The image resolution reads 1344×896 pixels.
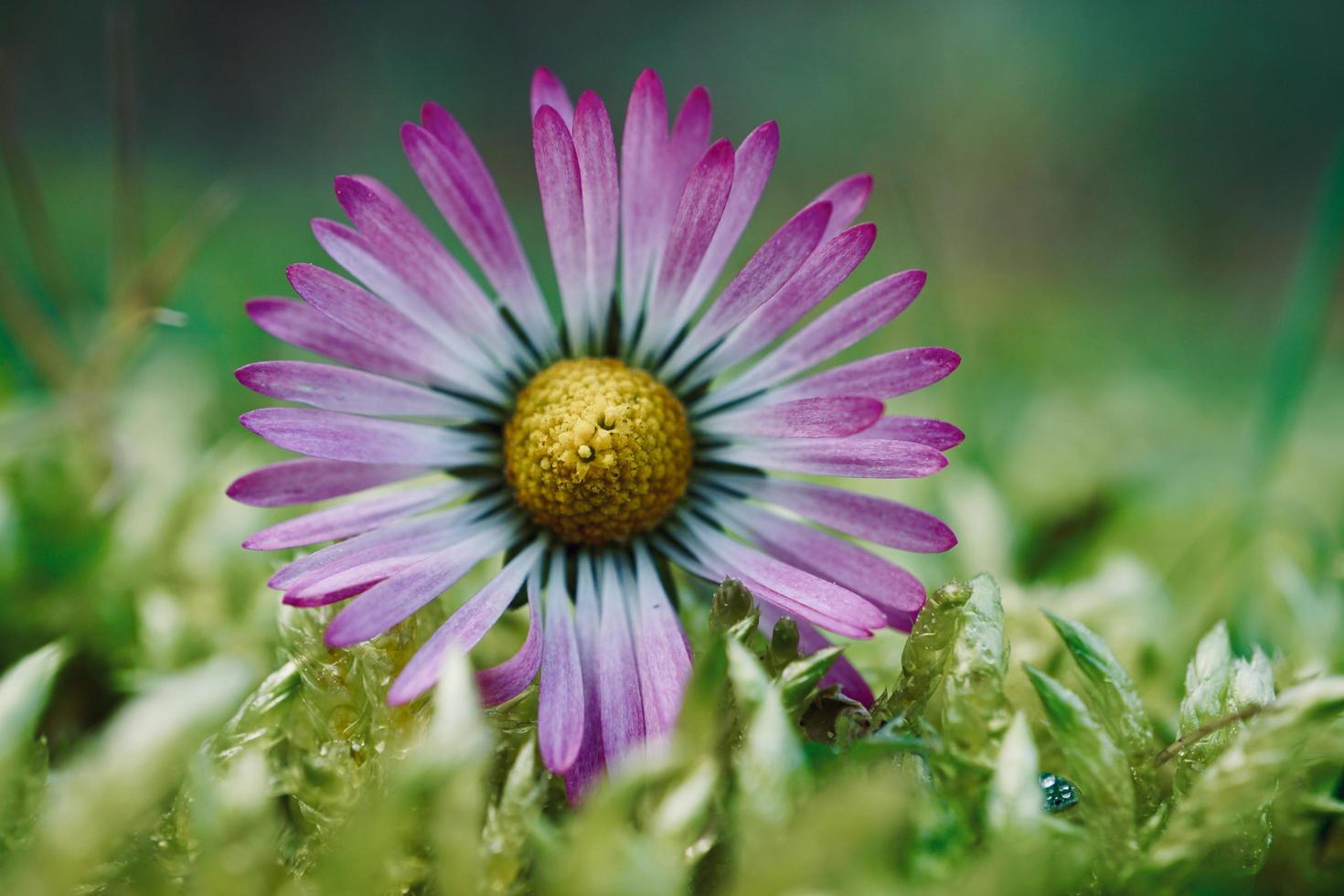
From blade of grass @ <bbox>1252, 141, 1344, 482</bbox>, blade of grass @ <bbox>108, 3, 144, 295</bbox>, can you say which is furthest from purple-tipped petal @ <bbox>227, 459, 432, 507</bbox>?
blade of grass @ <bbox>1252, 141, 1344, 482</bbox>

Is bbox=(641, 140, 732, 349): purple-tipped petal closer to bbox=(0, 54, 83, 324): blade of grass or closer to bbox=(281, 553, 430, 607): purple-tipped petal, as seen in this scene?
bbox=(281, 553, 430, 607): purple-tipped petal

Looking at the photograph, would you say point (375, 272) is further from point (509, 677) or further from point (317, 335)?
point (509, 677)

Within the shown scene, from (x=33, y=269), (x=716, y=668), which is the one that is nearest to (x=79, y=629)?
(x=716, y=668)

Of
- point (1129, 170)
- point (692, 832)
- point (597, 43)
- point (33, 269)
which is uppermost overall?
point (597, 43)

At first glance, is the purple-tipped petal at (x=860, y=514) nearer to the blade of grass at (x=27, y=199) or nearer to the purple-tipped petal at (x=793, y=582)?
the purple-tipped petal at (x=793, y=582)

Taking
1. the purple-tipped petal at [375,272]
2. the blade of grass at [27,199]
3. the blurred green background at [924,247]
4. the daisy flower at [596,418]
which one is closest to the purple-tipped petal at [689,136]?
the daisy flower at [596,418]

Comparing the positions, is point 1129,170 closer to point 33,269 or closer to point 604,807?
point 33,269

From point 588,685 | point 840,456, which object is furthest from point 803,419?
point 588,685
